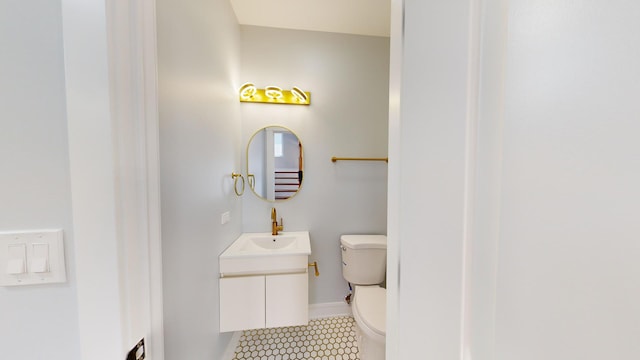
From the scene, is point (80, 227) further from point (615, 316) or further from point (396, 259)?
point (615, 316)

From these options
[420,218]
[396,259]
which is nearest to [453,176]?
[420,218]

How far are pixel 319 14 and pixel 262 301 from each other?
86.6 inches

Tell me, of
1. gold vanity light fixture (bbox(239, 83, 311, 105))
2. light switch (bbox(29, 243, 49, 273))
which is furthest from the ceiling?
light switch (bbox(29, 243, 49, 273))

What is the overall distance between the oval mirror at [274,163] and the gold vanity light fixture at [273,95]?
236 millimetres

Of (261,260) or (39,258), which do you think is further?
(261,260)

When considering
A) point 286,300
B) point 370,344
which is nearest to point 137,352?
point 286,300

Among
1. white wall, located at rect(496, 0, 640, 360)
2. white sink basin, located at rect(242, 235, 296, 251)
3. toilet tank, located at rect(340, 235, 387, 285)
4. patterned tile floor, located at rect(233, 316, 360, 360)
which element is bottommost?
patterned tile floor, located at rect(233, 316, 360, 360)

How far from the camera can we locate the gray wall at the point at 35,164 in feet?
1.61

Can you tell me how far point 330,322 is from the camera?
6.15 feet

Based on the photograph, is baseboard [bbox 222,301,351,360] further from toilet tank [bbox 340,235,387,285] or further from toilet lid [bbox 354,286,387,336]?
toilet lid [bbox 354,286,387,336]

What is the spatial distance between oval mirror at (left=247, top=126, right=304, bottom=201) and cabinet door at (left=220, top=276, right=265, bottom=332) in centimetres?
71

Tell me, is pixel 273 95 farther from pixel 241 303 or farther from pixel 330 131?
pixel 241 303

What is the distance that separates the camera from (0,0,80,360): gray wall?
490mm

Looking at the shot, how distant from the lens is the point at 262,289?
4.70 feet
